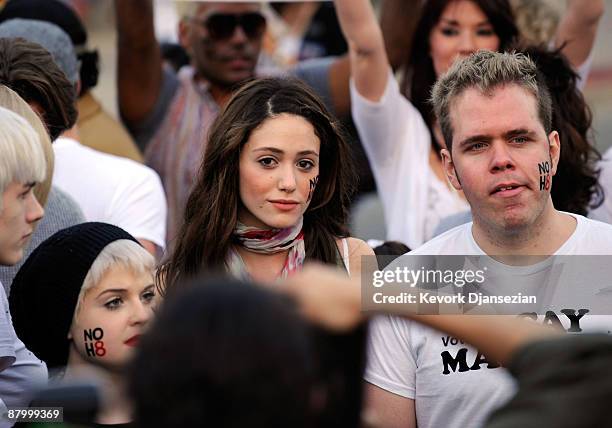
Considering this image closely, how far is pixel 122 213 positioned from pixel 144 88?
1.25 metres

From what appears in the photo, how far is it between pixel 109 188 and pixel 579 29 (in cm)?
211

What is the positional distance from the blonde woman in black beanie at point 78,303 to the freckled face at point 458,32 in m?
2.18

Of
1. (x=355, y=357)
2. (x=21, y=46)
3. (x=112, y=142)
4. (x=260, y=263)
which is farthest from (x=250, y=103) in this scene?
(x=355, y=357)

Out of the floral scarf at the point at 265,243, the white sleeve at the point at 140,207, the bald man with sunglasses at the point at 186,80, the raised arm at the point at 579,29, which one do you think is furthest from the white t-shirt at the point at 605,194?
the white sleeve at the point at 140,207

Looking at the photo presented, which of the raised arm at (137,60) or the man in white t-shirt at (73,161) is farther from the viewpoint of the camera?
the raised arm at (137,60)

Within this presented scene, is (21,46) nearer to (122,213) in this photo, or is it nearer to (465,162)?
(122,213)

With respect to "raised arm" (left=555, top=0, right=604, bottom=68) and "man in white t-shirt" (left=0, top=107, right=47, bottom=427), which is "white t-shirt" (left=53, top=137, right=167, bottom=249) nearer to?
"man in white t-shirt" (left=0, top=107, right=47, bottom=427)

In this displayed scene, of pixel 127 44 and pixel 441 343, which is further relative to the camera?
pixel 127 44

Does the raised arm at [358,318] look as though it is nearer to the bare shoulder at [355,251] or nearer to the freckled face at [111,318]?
the freckled face at [111,318]

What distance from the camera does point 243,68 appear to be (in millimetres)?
5629

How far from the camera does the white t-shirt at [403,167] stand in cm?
468

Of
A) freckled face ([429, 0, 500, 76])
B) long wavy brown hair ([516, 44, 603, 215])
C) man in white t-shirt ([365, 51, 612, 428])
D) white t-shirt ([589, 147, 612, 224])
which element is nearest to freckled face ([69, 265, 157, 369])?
man in white t-shirt ([365, 51, 612, 428])

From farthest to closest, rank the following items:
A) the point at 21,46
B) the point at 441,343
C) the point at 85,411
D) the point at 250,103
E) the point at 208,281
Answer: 1. the point at 21,46
2. the point at 250,103
3. the point at 441,343
4. the point at 85,411
5. the point at 208,281

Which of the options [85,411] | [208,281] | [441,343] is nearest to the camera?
[208,281]
